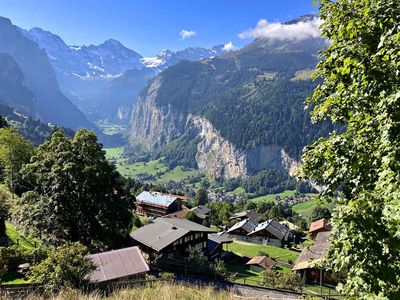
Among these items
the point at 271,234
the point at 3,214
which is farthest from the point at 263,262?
the point at 3,214

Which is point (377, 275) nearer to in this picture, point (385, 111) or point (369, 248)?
point (369, 248)

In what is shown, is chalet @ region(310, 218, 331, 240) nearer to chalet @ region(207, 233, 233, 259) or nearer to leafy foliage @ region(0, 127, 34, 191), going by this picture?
chalet @ region(207, 233, 233, 259)

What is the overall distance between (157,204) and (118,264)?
86.3 meters

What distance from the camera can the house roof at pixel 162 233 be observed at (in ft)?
175

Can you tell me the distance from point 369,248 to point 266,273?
37.1 meters

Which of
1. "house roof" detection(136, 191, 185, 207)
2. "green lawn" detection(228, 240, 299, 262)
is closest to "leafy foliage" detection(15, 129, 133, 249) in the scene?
"green lawn" detection(228, 240, 299, 262)

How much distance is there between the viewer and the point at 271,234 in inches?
3565

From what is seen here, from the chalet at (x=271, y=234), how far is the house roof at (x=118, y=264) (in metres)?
61.5

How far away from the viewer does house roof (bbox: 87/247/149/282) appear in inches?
1192

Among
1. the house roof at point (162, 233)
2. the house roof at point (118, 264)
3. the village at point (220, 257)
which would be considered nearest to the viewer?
the house roof at point (118, 264)

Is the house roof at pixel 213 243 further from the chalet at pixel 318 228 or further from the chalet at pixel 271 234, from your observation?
the chalet at pixel 318 228

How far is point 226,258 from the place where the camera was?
219 ft

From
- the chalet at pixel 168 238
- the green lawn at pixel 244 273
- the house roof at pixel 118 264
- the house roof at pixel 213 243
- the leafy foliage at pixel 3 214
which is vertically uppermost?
the leafy foliage at pixel 3 214

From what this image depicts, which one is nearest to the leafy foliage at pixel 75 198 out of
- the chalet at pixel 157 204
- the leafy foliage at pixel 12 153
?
the leafy foliage at pixel 12 153
